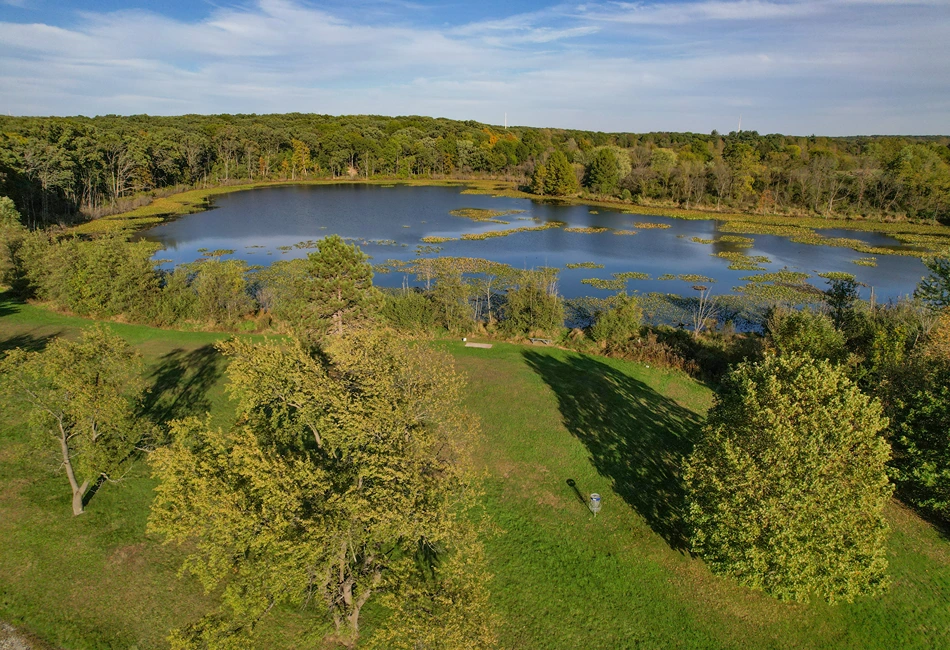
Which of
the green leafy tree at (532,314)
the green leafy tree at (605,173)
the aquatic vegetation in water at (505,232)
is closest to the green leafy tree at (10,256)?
Answer: the green leafy tree at (532,314)

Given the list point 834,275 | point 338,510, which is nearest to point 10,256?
point 338,510

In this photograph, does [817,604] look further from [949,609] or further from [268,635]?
[268,635]

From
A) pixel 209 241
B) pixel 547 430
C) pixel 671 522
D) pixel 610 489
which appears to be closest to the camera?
pixel 671 522

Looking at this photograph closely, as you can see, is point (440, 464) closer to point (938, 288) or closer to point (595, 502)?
point (595, 502)

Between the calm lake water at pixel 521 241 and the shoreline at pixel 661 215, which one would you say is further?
the shoreline at pixel 661 215

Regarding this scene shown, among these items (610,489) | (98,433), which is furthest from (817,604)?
(98,433)

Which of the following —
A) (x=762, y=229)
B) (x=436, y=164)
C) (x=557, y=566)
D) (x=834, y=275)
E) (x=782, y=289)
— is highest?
(x=436, y=164)

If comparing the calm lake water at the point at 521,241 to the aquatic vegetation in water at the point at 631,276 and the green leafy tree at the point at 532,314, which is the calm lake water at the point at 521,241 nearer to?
the aquatic vegetation in water at the point at 631,276
